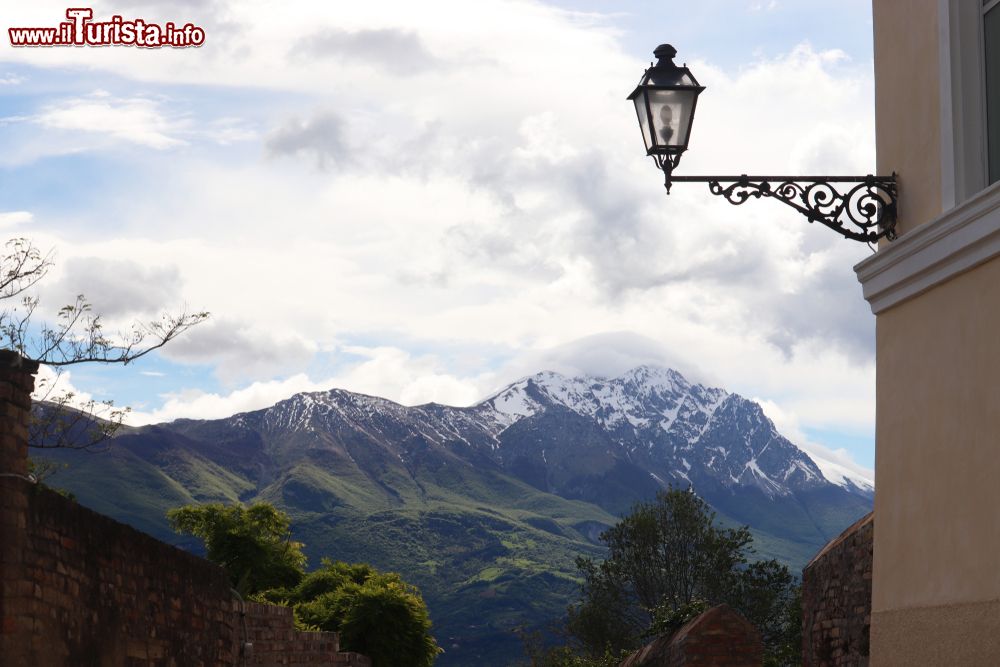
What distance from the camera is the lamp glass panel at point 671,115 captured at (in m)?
7.15

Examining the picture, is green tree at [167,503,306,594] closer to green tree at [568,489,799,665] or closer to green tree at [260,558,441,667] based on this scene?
green tree at [568,489,799,665]

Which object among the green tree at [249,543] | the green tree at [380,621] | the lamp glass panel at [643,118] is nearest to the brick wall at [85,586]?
the lamp glass panel at [643,118]

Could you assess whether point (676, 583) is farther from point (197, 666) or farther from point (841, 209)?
point (841, 209)

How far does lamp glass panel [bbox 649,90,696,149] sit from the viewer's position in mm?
7148

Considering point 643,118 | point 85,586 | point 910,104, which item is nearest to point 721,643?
point 85,586

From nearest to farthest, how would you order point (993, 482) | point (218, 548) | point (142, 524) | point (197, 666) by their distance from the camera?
point (993, 482), point (197, 666), point (218, 548), point (142, 524)

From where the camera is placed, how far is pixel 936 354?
629 cm

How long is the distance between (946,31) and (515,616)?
162428 millimetres

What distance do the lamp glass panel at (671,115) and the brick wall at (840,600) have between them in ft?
17.2

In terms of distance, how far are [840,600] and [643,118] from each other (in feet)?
20.4

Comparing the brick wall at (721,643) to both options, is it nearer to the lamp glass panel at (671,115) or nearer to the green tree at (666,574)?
the lamp glass panel at (671,115)

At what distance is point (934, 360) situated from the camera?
20.7 feet

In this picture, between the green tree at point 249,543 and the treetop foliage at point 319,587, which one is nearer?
the treetop foliage at point 319,587

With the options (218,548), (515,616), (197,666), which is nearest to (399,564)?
(515,616)
